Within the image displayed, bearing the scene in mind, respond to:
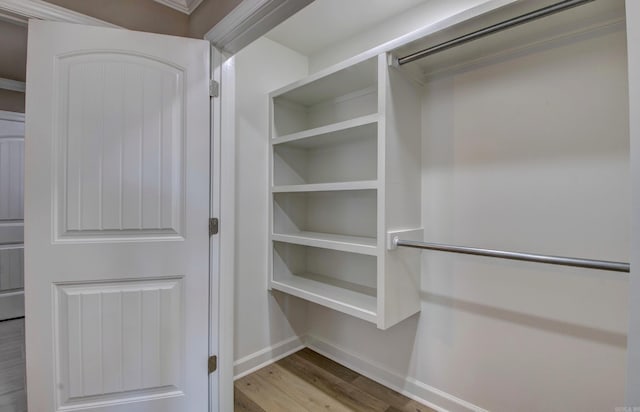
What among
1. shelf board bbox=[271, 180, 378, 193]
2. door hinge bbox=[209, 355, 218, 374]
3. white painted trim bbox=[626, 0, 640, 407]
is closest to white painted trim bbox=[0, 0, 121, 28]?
shelf board bbox=[271, 180, 378, 193]

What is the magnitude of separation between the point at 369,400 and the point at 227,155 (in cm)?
173

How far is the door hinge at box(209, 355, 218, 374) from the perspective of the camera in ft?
5.11

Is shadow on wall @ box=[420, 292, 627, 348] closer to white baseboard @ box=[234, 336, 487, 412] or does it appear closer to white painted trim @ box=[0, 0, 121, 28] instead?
white baseboard @ box=[234, 336, 487, 412]

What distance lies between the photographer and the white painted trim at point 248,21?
1.22 meters

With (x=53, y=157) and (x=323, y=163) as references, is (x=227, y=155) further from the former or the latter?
(x=323, y=163)

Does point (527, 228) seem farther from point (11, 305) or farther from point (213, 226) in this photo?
point (11, 305)

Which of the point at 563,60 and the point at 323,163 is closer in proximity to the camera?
the point at 563,60

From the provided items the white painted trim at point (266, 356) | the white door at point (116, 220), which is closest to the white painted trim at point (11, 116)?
the white door at point (116, 220)

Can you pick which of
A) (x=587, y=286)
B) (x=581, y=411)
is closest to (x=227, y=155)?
(x=587, y=286)

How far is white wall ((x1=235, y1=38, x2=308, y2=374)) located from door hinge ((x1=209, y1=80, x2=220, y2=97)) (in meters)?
0.51

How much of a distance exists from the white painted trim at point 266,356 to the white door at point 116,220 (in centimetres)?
55

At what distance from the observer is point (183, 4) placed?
165cm

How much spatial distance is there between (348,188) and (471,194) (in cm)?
69

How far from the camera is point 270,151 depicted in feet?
7.26
